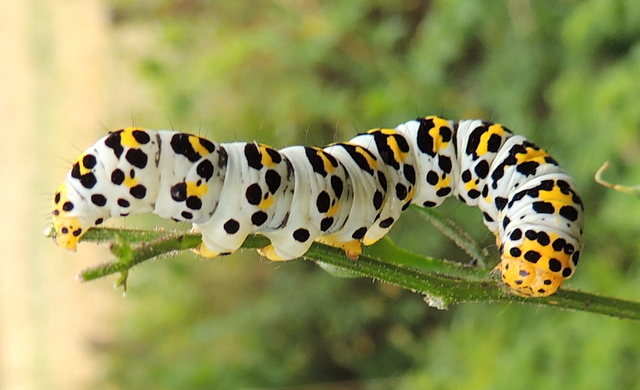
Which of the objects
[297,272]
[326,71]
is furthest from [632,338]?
[326,71]

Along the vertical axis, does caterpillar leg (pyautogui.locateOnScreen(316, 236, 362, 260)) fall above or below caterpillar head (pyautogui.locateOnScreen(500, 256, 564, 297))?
above

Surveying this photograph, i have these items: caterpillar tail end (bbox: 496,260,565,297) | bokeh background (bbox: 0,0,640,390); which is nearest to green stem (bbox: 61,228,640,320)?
caterpillar tail end (bbox: 496,260,565,297)

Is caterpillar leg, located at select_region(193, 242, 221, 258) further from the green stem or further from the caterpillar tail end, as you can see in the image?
the caterpillar tail end

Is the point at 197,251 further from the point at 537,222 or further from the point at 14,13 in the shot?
the point at 14,13

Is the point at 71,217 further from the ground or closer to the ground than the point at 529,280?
further from the ground

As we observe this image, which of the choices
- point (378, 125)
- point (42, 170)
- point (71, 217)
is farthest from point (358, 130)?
point (42, 170)

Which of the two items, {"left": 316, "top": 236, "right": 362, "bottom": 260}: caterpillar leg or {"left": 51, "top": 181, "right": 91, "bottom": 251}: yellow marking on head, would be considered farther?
{"left": 316, "top": 236, "right": 362, "bottom": 260}: caterpillar leg

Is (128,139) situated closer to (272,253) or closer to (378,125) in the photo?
(272,253)
